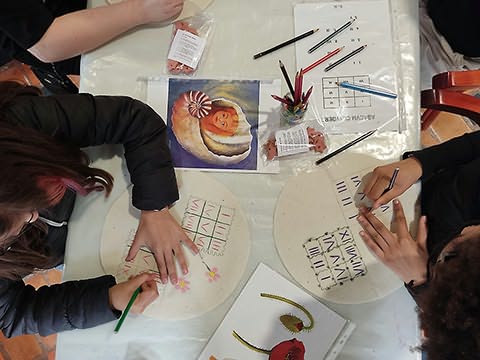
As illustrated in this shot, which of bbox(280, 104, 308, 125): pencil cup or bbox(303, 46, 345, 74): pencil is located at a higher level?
bbox(303, 46, 345, 74): pencil

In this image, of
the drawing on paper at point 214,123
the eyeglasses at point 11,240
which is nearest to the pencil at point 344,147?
the drawing on paper at point 214,123


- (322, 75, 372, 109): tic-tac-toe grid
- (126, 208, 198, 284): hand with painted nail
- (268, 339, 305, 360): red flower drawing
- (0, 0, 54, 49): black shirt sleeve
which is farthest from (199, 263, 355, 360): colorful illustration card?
(0, 0, 54, 49): black shirt sleeve

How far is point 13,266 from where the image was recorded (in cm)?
82

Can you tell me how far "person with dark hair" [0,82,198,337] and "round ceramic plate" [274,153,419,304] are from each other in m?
0.18

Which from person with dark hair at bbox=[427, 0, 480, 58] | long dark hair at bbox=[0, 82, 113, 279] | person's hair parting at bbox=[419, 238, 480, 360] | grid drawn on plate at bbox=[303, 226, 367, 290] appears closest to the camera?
person's hair parting at bbox=[419, 238, 480, 360]

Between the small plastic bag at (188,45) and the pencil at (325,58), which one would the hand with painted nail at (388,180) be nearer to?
the pencil at (325,58)

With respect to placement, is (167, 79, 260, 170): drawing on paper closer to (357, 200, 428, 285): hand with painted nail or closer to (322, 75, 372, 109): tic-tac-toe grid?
(322, 75, 372, 109): tic-tac-toe grid

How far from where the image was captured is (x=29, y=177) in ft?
2.35

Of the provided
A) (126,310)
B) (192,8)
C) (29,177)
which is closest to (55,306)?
(126,310)

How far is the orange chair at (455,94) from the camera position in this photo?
877mm

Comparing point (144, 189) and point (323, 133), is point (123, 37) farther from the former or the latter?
point (323, 133)

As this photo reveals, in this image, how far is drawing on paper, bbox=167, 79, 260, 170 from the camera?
85 centimetres

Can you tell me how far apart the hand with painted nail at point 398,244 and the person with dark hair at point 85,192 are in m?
0.30

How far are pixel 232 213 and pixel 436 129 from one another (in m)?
0.85
